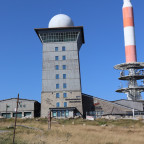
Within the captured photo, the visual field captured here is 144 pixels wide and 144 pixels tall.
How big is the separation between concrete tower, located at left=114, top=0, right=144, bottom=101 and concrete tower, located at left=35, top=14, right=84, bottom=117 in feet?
61.2

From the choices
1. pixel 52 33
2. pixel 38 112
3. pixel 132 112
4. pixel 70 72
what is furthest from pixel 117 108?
pixel 52 33

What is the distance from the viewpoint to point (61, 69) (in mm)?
72750

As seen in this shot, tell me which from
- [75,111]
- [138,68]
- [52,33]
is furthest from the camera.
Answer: [138,68]

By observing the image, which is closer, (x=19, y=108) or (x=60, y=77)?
(x=60, y=77)

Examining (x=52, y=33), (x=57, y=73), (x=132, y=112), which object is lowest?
(x=132, y=112)

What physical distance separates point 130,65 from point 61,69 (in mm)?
24662

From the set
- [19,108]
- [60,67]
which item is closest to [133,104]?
[60,67]

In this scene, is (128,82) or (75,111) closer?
(75,111)

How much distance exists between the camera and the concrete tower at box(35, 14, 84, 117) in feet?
230

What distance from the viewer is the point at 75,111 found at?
70062 millimetres

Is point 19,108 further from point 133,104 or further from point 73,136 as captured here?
point 73,136

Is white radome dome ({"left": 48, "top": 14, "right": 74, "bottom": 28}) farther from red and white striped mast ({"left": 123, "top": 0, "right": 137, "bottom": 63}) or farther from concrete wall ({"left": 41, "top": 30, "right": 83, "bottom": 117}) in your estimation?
red and white striped mast ({"left": 123, "top": 0, "right": 137, "bottom": 63})

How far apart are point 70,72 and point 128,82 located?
975 inches

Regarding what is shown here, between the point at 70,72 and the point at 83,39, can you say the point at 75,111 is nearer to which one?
the point at 70,72
